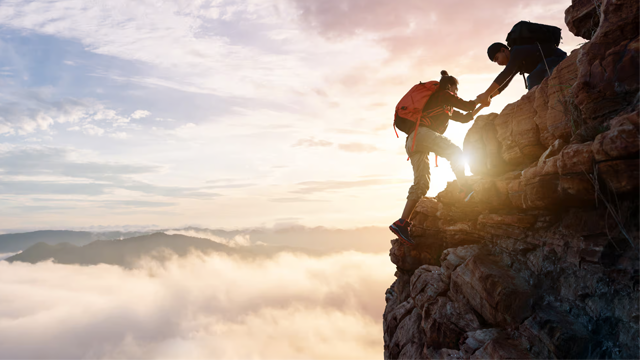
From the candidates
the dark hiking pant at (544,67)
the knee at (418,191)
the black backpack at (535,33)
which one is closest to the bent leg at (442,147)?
the knee at (418,191)

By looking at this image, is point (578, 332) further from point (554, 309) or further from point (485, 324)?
point (485, 324)

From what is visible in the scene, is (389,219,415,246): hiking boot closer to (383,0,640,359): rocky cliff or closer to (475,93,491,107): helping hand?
(383,0,640,359): rocky cliff

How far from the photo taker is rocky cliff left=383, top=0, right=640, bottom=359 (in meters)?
6.23

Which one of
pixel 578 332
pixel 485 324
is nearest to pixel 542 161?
pixel 578 332

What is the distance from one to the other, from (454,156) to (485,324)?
4.97 metres

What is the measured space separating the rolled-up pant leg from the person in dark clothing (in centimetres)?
179

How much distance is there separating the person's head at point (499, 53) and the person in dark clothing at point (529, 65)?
0.24 metres

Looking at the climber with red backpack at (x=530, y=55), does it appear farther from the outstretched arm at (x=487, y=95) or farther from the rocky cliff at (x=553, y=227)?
the rocky cliff at (x=553, y=227)

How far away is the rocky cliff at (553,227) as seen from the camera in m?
Answer: 6.23

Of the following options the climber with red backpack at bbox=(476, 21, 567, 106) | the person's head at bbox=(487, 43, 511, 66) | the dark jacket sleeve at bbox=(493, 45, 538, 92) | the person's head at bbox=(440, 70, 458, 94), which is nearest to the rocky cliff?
the climber with red backpack at bbox=(476, 21, 567, 106)

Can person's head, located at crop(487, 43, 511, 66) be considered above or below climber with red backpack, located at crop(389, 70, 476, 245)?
above

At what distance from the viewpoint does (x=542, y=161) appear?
830cm

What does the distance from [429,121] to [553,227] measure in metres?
4.65

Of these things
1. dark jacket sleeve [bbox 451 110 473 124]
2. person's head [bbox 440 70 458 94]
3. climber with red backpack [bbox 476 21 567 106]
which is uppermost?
climber with red backpack [bbox 476 21 567 106]
